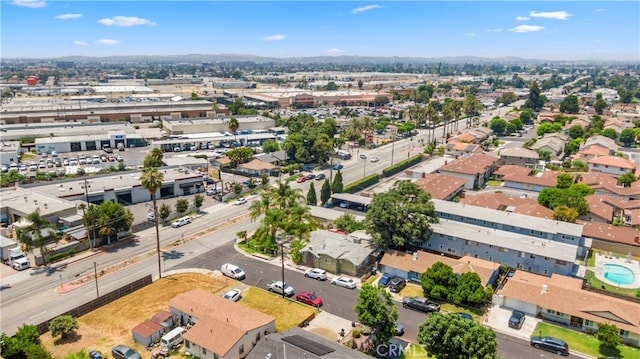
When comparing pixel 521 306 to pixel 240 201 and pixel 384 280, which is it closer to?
pixel 384 280

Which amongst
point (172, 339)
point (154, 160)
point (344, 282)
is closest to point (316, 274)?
point (344, 282)

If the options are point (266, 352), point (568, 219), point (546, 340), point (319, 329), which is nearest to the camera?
point (266, 352)

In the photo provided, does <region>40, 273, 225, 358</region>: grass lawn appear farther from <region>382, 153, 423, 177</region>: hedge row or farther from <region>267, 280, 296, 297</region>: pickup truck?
<region>382, 153, 423, 177</region>: hedge row

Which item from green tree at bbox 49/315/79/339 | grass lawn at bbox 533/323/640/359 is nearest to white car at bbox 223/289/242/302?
green tree at bbox 49/315/79/339

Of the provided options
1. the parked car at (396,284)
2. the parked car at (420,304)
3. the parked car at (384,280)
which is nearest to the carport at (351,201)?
the parked car at (384,280)

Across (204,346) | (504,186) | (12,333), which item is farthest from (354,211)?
(12,333)

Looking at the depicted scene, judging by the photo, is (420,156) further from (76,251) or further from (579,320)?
(76,251)
